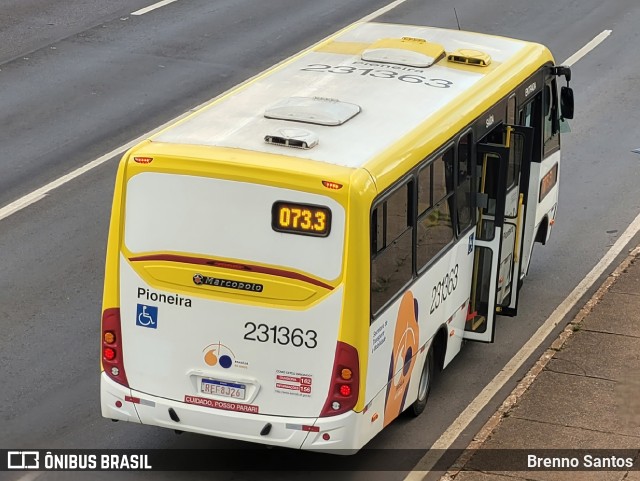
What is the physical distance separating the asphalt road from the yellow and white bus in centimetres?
101

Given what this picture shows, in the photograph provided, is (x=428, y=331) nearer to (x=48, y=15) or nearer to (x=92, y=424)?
(x=92, y=424)

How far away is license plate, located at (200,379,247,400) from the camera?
10.9m

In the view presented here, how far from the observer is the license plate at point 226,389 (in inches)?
427

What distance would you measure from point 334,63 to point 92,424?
4218 mm

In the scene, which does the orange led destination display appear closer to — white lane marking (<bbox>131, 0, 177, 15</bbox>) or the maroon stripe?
the maroon stripe

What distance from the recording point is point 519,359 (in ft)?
46.8

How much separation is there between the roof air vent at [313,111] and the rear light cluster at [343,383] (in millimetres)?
2001

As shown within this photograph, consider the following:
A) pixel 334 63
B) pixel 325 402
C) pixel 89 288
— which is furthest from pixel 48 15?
pixel 325 402

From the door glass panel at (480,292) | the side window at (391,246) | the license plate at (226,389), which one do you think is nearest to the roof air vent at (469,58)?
the door glass panel at (480,292)

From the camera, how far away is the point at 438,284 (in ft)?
40.9

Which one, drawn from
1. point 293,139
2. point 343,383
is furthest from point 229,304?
point 293,139

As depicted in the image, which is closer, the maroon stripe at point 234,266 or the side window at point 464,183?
the maroon stripe at point 234,266

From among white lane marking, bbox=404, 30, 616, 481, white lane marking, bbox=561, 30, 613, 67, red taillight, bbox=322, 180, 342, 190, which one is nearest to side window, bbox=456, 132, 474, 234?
white lane marking, bbox=404, 30, 616, 481

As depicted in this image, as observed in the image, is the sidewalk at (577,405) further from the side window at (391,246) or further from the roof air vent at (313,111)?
the roof air vent at (313,111)
